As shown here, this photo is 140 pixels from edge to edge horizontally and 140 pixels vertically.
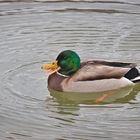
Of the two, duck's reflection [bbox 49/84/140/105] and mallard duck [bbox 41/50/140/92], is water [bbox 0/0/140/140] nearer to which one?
duck's reflection [bbox 49/84/140/105]

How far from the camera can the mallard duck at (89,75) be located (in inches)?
391

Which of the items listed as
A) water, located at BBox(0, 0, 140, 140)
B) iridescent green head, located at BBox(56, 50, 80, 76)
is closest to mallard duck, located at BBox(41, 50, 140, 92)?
iridescent green head, located at BBox(56, 50, 80, 76)

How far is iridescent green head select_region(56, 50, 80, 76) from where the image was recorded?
10086 millimetres

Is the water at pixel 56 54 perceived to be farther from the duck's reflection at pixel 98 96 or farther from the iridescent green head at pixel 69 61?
the iridescent green head at pixel 69 61

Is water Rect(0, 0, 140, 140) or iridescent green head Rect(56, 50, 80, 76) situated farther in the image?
iridescent green head Rect(56, 50, 80, 76)

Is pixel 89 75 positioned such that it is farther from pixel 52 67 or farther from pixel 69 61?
pixel 52 67

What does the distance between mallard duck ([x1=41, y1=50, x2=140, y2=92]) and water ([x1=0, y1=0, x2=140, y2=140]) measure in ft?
0.67

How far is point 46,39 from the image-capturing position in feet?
39.0

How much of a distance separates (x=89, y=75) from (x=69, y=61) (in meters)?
0.38

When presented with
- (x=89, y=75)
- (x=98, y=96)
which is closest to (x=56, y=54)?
(x=89, y=75)

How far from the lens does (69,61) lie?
10094 millimetres

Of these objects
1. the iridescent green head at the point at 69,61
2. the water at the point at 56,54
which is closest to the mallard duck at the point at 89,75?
the iridescent green head at the point at 69,61

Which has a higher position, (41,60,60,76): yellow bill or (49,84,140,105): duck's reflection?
(41,60,60,76): yellow bill

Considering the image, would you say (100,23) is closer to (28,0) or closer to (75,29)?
(75,29)
